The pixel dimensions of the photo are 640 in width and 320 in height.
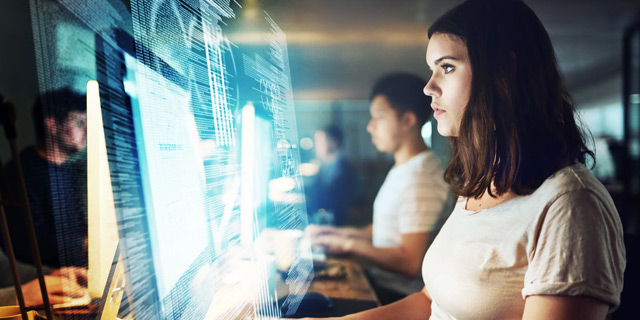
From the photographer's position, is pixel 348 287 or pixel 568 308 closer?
pixel 568 308

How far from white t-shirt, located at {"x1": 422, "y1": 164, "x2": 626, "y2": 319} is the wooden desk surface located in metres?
0.48

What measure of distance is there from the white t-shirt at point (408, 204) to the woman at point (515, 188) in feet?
2.17

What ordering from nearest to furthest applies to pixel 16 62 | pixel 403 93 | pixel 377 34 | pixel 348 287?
pixel 348 287, pixel 403 93, pixel 16 62, pixel 377 34

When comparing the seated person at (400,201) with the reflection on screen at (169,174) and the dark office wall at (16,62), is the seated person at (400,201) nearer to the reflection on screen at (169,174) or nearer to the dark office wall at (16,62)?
the reflection on screen at (169,174)

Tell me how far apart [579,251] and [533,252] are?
73 mm

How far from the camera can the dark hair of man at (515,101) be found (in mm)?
750

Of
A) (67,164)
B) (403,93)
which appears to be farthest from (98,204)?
(403,93)

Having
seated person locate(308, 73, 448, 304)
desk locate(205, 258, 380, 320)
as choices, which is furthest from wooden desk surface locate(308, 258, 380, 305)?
seated person locate(308, 73, 448, 304)

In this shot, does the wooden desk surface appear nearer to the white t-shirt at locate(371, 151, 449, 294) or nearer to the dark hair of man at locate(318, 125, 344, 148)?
the white t-shirt at locate(371, 151, 449, 294)

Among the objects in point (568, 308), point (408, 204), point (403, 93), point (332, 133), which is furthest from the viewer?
point (332, 133)

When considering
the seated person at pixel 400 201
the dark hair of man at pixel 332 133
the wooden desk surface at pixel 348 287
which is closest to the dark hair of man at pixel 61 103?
the wooden desk surface at pixel 348 287

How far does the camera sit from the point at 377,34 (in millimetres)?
2988

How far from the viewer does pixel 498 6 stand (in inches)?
30.6

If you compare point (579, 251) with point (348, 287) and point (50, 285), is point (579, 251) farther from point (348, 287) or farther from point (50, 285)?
point (50, 285)
